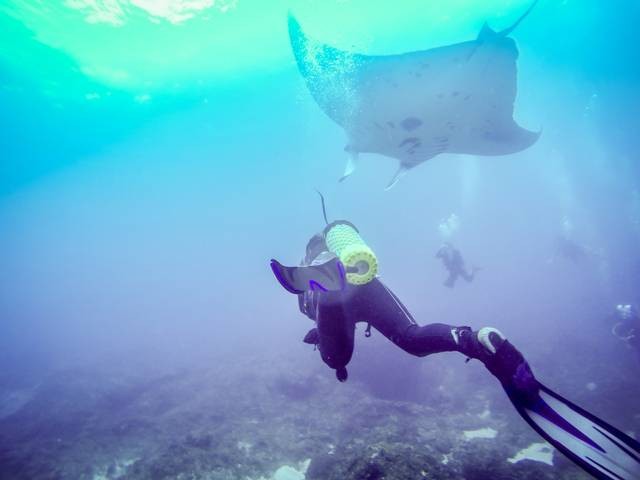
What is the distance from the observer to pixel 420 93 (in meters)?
5.16

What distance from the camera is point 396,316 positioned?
330 cm

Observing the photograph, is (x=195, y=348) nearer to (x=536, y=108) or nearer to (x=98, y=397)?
(x=98, y=397)

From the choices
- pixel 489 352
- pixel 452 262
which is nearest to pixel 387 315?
pixel 489 352

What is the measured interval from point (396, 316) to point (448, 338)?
2.05 feet

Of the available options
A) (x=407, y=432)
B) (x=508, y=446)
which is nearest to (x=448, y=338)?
(x=407, y=432)

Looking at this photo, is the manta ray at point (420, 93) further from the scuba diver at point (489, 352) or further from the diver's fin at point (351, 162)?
the scuba diver at point (489, 352)

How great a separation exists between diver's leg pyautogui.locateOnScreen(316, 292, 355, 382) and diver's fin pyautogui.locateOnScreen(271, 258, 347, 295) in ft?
0.37

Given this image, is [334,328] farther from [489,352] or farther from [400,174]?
[400,174]

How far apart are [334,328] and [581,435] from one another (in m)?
2.11

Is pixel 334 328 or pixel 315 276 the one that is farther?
pixel 334 328

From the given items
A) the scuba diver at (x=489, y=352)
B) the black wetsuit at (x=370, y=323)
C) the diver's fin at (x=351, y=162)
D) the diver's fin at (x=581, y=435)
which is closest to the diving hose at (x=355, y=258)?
the scuba diver at (x=489, y=352)

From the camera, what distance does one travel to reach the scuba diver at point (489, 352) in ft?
8.00

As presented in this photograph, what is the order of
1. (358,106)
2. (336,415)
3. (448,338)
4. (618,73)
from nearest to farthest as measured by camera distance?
(448,338)
(358,106)
(336,415)
(618,73)

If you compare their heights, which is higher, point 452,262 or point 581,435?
point 452,262
